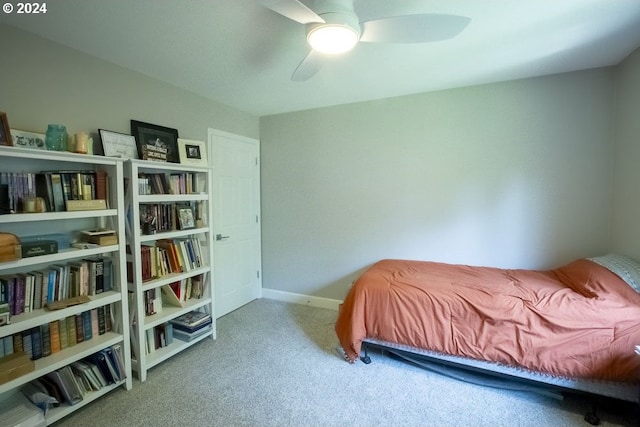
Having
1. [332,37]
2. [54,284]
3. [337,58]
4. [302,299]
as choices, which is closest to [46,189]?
[54,284]

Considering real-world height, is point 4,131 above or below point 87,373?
above

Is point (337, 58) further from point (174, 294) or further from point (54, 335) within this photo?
point (54, 335)

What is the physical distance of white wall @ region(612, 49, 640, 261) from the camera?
2074mm

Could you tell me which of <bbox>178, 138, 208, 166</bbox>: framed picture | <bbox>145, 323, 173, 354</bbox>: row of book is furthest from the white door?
<bbox>145, 323, 173, 354</bbox>: row of book

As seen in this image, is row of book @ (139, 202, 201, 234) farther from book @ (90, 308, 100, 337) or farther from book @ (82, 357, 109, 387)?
book @ (82, 357, 109, 387)

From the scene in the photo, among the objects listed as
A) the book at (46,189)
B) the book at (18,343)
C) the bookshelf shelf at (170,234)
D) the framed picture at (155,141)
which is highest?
the framed picture at (155,141)

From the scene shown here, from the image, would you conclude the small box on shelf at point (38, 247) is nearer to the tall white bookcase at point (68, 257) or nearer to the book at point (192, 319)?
the tall white bookcase at point (68, 257)

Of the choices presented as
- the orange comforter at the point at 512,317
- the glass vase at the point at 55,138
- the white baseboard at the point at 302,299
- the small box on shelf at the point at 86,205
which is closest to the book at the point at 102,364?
the small box on shelf at the point at 86,205

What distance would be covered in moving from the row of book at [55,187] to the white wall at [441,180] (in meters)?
2.01

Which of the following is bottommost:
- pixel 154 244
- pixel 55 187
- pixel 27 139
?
pixel 154 244

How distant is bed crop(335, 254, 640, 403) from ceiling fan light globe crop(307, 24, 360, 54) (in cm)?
167

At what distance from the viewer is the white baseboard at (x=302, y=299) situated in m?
3.40

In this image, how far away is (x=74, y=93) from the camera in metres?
1.97

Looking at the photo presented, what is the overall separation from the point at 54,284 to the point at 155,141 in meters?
1.29
